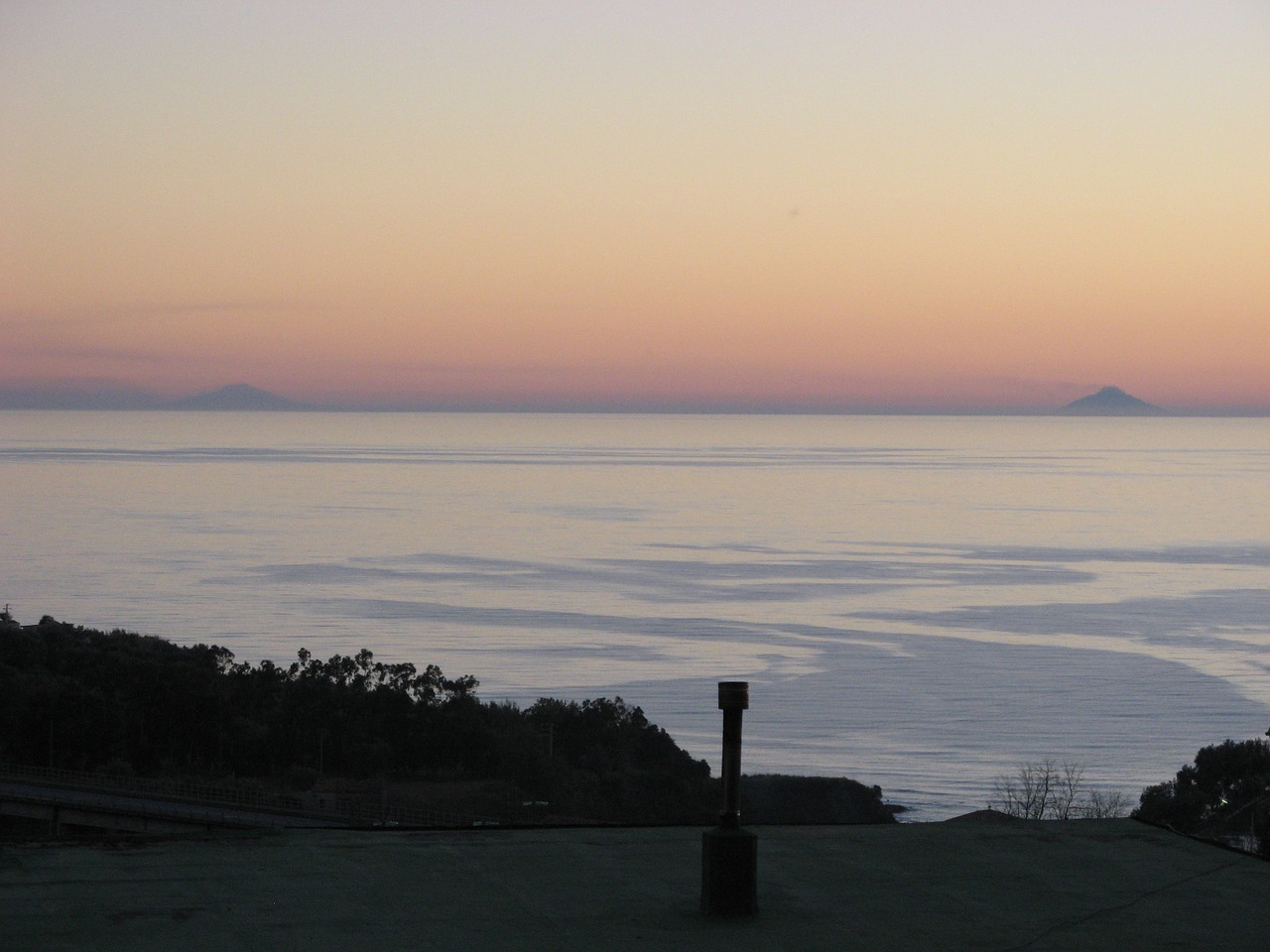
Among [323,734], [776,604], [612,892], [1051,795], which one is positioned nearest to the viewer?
[612,892]

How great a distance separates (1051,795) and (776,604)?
34827 mm

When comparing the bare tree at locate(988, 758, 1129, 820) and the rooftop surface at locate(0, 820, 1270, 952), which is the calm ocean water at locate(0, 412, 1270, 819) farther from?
the rooftop surface at locate(0, 820, 1270, 952)

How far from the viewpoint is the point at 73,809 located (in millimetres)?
33188

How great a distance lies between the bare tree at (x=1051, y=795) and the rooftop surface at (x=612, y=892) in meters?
23.9

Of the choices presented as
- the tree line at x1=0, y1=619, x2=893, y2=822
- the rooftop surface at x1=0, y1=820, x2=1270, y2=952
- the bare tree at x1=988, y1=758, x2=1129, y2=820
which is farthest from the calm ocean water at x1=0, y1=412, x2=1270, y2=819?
the rooftop surface at x1=0, y1=820, x2=1270, y2=952

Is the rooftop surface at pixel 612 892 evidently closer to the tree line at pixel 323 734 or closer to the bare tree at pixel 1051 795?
the bare tree at pixel 1051 795

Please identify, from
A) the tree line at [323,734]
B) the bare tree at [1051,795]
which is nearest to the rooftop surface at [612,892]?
the bare tree at [1051,795]

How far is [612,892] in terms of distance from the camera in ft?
36.1

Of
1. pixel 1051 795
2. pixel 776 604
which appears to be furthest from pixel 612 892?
Result: pixel 776 604

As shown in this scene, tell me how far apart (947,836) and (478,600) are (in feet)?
212

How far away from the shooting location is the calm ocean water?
2032 inches

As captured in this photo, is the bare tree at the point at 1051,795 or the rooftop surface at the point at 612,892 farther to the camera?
the bare tree at the point at 1051,795

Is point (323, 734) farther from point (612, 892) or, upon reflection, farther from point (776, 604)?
point (612, 892)

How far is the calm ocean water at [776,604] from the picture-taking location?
169 ft
